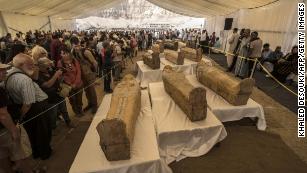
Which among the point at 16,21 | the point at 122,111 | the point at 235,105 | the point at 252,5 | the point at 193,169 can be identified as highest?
the point at 252,5

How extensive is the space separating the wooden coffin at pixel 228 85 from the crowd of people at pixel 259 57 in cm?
274

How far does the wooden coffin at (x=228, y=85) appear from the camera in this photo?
398 cm

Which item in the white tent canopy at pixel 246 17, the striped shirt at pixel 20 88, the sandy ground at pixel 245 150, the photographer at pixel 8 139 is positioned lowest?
the sandy ground at pixel 245 150

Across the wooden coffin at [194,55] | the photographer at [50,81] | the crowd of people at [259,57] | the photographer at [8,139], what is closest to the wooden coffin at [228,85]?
the wooden coffin at [194,55]

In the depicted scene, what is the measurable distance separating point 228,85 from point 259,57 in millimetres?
4182

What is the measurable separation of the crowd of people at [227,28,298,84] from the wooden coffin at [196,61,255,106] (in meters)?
2.74

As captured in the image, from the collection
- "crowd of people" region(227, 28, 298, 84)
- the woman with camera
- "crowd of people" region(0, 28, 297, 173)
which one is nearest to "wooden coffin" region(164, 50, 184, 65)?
"crowd of people" region(0, 28, 297, 173)

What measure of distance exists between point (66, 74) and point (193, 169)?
10.3ft

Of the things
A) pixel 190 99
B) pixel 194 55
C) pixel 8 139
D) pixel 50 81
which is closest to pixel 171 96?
pixel 190 99

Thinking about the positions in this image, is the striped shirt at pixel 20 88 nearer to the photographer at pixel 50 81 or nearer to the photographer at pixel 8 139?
the photographer at pixel 8 139

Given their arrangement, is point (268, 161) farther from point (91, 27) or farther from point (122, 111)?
point (91, 27)

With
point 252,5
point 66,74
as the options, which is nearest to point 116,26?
point 252,5

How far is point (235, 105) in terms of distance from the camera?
4.10 meters

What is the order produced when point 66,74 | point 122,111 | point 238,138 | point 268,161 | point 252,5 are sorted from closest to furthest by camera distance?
point 122,111
point 268,161
point 238,138
point 66,74
point 252,5
